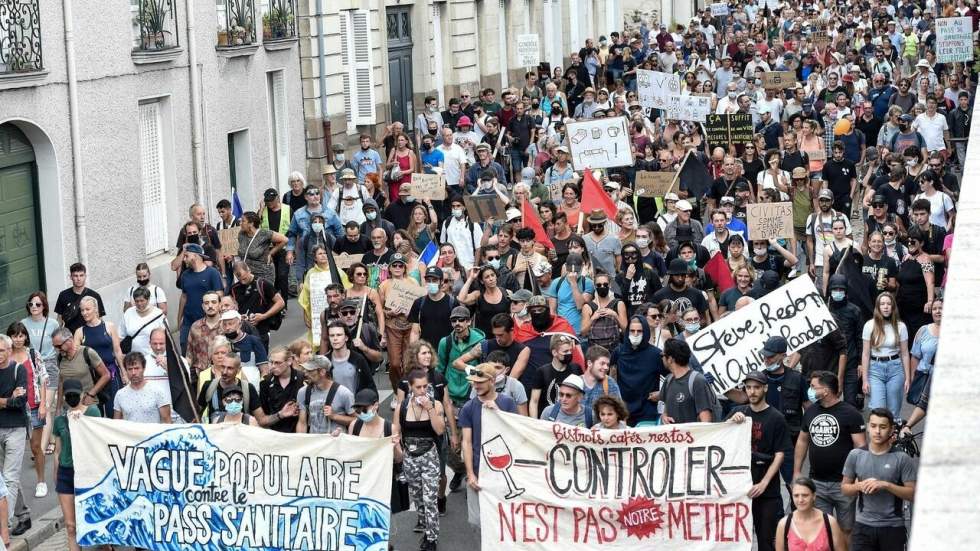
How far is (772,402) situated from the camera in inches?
468

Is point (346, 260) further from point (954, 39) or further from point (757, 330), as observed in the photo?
point (954, 39)

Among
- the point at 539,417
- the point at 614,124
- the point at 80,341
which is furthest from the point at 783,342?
the point at 614,124

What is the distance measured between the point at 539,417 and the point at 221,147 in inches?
456

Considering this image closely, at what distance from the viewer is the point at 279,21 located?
2498cm

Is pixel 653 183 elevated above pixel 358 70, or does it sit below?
below

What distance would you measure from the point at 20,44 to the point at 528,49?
53.4ft

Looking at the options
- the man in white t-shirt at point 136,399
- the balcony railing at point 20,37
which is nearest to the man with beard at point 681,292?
the man in white t-shirt at point 136,399

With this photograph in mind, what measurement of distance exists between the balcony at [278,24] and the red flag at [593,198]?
7.54 metres

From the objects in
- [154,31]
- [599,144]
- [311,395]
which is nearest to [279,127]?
[154,31]

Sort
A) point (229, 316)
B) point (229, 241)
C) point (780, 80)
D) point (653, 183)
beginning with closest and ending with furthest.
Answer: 1. point (229, 316)
2. point (229, 241)
3. point (653, 183)
4. point (780, 80)

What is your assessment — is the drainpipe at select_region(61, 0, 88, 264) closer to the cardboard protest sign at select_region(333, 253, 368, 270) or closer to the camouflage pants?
the cardboard protest sign at select_region(333, 253, 368, 270)

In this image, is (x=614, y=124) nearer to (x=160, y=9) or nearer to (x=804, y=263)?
(x=804, y=263)

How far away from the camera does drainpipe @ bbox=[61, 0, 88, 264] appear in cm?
1855

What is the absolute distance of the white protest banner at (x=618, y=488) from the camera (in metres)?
10.7
